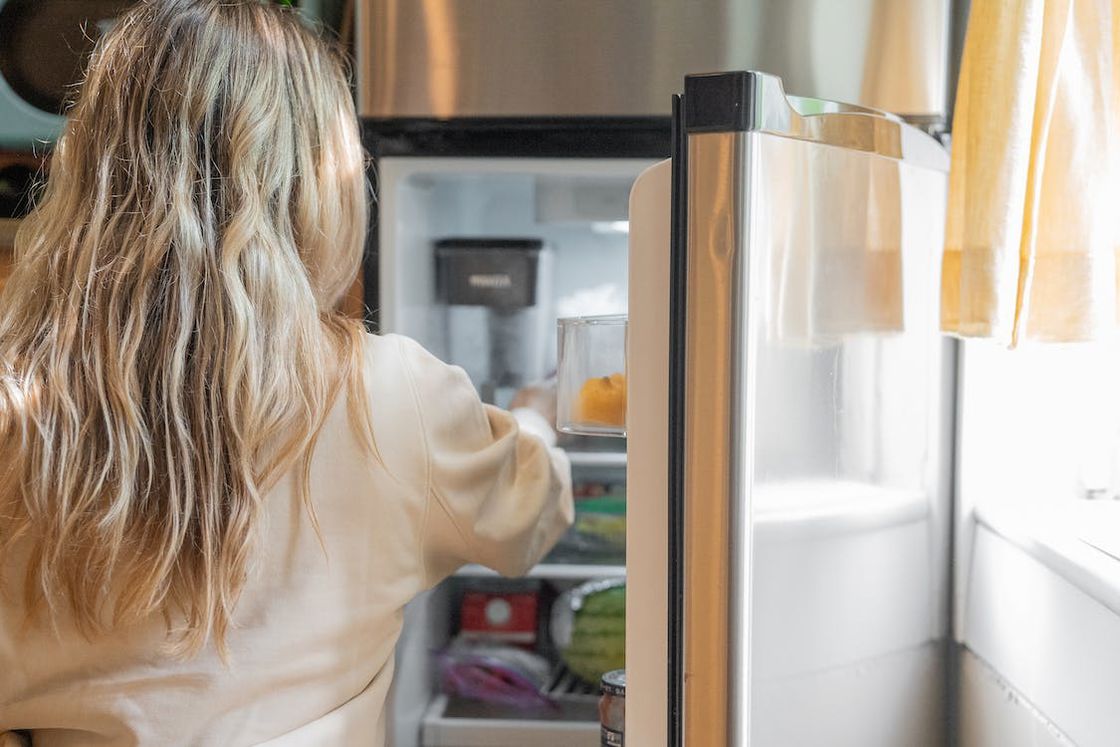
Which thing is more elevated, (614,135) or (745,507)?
(614,135)

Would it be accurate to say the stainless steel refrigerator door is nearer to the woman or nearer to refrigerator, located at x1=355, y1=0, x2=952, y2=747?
refrigerator, located at x1=355, y1=0, x2=952, y2=747

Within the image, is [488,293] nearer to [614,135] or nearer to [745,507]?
[614,135]

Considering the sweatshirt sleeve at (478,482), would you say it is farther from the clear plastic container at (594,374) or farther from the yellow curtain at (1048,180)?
the yellow curtain at (1048,180)

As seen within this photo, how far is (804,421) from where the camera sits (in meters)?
0.80

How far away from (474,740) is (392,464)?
598 mm

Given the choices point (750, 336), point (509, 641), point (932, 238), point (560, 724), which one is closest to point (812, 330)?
point (750, 336)

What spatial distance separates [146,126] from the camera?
101 centimetres

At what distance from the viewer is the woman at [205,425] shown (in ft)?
3.09

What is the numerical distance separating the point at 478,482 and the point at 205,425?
285 millimetres

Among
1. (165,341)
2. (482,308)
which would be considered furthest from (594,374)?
(482,308)

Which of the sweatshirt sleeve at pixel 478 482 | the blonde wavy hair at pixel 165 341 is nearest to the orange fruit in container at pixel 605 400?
the sweatshirt sleeve at pixel 478 482

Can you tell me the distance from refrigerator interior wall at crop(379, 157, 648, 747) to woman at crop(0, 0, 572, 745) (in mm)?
230

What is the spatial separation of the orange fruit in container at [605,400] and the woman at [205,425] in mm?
128

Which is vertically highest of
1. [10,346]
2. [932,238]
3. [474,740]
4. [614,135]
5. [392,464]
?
[614,135]
